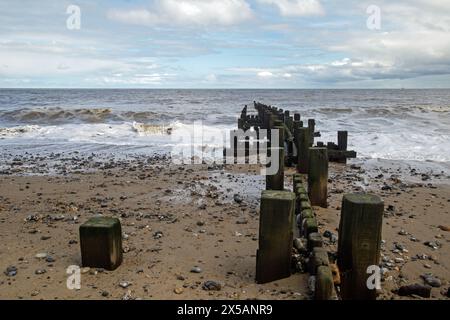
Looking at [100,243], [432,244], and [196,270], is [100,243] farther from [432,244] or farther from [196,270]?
[432,244]

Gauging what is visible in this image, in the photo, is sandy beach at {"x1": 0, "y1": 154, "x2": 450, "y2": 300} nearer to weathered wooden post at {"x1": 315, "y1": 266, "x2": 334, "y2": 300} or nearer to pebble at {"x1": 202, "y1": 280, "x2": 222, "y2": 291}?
pebble at {"x1": 202, "y1": 280, "x2": 222, "y2": 291}

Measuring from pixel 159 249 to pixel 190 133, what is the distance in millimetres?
14847

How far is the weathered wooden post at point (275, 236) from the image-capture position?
3.86 m

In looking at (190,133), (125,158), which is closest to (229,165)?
(125,158)

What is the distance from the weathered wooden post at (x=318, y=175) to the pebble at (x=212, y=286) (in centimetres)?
309

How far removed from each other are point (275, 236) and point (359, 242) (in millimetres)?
737

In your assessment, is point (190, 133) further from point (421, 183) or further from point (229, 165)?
point (421, 183)

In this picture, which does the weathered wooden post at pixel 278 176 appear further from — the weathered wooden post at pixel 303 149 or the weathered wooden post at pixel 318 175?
the weathered wooden post at pixel 303 149

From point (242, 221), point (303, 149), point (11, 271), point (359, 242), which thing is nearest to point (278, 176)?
point (242, 221)

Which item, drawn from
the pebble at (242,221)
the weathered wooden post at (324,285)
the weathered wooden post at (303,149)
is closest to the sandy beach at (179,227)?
the pebble at (242,221)

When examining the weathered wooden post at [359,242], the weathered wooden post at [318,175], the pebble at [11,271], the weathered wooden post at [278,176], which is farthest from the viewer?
the weathered wooden post at [278,176]

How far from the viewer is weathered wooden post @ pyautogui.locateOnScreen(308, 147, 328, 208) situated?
6613mm

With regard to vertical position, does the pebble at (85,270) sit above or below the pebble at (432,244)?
above

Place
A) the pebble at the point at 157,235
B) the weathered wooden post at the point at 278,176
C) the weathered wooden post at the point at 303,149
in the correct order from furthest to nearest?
1. the weathered wooden post at the point at 303,149
2. the weathered wooden post at the point at 278,176
3. the pebble at the point at 157,235
